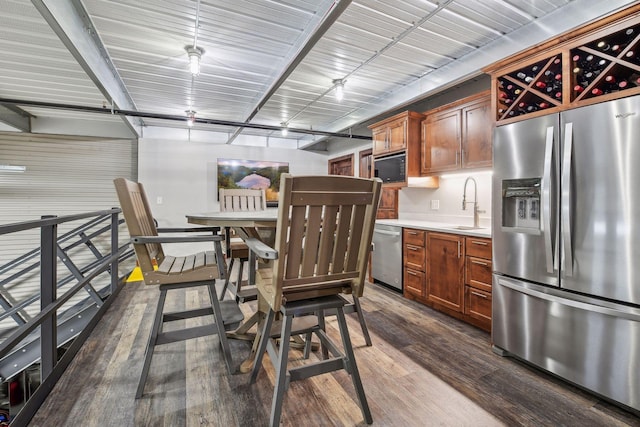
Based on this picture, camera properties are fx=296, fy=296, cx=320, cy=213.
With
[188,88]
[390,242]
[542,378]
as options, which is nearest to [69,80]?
[188,88]

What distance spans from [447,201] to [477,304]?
1494 millimetres

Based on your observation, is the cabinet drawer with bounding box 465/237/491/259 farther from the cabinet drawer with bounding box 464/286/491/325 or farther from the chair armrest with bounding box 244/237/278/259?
the chair armrest with bounding box 244/237/278/259

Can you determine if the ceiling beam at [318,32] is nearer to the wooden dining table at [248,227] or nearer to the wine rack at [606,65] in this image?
the wooden dining table at [248,227]

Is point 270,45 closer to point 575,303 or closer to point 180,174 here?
point 575,303

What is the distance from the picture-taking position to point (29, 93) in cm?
389

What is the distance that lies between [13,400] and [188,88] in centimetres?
422

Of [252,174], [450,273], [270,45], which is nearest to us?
[270,45]

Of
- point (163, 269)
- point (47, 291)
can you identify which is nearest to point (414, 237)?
point (163, 269)

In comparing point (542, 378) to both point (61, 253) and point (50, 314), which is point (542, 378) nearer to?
point (50, 314)

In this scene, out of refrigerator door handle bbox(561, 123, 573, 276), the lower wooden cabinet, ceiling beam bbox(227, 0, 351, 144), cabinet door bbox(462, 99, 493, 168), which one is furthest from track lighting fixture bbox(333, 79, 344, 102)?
refrigerator door handle bbox(561, 123, 573, 276)

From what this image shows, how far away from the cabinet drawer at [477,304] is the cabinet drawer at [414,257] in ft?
1.99

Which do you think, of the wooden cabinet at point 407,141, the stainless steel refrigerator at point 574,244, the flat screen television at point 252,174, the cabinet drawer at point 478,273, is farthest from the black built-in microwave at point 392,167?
the flat screen television at point 252,174

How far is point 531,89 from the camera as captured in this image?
85.0 inches

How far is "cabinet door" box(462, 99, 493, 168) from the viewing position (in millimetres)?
2953
